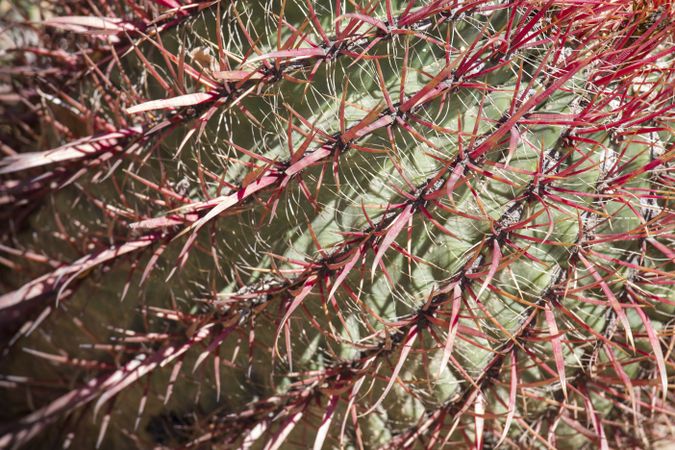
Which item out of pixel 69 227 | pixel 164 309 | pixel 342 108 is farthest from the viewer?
pixel 69 227

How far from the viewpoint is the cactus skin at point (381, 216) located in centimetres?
92

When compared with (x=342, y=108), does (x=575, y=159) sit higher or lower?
lower

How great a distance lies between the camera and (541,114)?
91 cm

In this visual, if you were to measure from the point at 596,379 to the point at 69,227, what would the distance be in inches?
35.7

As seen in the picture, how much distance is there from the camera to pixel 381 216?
3.13 ft

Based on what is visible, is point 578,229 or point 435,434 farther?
point 435,434

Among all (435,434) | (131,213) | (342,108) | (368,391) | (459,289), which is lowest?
(435,434)

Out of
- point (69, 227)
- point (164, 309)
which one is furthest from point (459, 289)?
point (69, 227)

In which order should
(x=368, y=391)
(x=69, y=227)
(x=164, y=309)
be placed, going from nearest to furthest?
(x=368, y=391), (x=164, y=309), (x=69, y=227)

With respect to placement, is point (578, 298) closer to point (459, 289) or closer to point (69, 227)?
point (459, 289)

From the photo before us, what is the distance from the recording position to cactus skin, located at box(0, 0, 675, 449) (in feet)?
3.01

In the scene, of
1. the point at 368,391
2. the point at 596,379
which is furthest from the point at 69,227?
the point at 596,379

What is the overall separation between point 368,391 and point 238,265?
26 cm

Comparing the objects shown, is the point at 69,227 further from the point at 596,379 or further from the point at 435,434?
the point at 596,379
